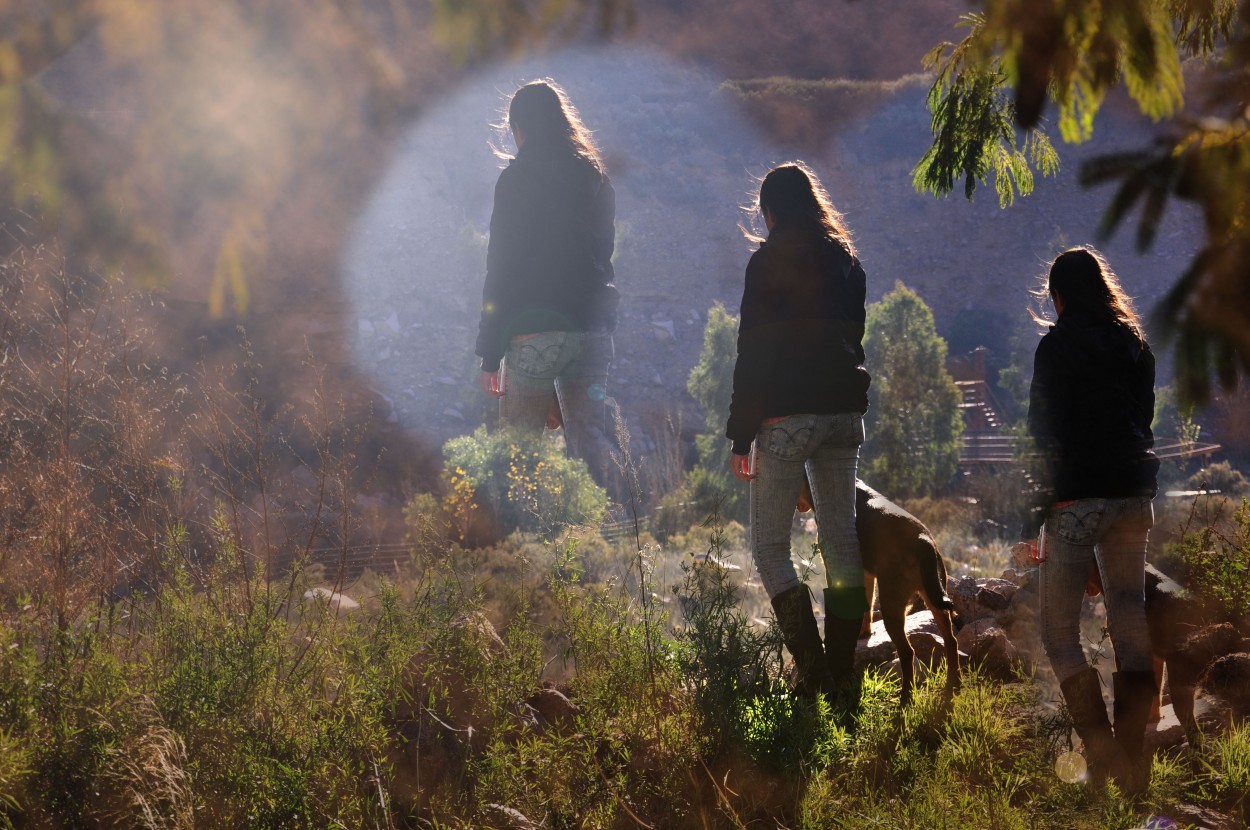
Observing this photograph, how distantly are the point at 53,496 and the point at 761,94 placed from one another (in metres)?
33.3

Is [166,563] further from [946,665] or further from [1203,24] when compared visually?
[1203,24]

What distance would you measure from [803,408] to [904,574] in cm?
84

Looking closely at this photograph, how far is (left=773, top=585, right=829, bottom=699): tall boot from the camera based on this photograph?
134 inches

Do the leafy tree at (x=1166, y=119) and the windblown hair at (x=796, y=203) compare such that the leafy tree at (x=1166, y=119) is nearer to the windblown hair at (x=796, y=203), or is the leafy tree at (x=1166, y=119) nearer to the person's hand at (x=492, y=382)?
the windblown hair at (x=796, y=203)

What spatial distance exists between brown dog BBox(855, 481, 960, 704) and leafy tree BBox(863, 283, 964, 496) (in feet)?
26.6

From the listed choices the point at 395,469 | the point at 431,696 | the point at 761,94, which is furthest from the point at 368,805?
the point at 761,94

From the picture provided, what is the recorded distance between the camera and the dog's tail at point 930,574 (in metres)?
3.63

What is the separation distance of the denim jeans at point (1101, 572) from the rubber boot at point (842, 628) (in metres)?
0.72

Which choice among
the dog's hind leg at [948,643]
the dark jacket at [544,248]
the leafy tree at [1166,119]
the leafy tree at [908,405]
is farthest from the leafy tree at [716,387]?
the leafy tree at [1166,119]

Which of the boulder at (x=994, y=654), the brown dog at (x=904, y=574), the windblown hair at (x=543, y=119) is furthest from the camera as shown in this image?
the windblown hair at (x=543, y=119)

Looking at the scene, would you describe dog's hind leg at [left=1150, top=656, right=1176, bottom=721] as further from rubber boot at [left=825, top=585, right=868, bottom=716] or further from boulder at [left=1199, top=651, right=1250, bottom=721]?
rubber boot at [left=825, top=585, right=868, bottom=716]

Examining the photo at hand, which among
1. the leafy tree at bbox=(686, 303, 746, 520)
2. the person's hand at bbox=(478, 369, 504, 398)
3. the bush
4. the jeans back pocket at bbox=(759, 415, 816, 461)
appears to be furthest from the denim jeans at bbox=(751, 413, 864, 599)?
the leafy tree at bbox=(686, 303, 746, 520)

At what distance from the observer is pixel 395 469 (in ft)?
52.6

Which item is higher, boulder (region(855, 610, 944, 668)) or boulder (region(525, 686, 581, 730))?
boulder (region(525, 686, 581, 730))
